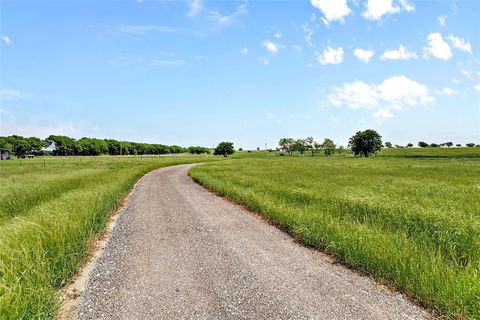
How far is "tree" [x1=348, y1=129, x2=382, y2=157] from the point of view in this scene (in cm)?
12950

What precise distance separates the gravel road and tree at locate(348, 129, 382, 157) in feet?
432

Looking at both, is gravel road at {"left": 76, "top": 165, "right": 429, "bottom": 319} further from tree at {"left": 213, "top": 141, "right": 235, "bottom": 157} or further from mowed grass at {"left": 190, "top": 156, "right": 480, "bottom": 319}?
tree at {"left": 213, "top": 141, "right": 235, "bottom": 157}

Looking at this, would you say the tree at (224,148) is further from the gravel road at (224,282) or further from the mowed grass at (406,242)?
the gravel road at (224,282)

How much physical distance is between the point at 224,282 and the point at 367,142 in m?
135

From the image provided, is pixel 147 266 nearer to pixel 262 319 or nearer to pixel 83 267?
pixel 83 267

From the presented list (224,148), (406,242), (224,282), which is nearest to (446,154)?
(224,148)

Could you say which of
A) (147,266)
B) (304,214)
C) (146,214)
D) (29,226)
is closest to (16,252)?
(29,226)

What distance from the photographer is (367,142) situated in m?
129

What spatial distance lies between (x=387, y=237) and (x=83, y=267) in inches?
307

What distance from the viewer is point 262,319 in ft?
16.1

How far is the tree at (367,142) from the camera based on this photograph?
425ft

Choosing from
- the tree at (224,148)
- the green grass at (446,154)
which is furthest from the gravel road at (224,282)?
the tree at (224,148)

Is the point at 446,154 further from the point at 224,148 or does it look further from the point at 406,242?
the point at 406,242

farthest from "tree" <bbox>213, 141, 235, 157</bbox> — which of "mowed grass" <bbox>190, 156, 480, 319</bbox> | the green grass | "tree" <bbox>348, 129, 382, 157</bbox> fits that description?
"mowed grass" <bbox>190, 156, 480, 319</bbox>
